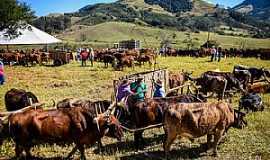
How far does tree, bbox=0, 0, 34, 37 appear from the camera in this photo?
120ft

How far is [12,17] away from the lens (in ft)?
121

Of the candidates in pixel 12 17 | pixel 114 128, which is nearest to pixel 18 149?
pixel 114 128

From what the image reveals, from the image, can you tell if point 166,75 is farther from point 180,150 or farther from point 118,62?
point 118,62

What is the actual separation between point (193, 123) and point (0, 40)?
33939 mm

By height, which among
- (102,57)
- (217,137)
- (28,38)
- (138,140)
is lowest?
(138,140)

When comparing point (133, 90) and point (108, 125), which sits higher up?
point (133, 90)

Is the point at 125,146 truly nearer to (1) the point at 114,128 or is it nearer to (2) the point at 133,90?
(1) the point at 114,128

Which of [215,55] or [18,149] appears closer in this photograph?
[18,149]

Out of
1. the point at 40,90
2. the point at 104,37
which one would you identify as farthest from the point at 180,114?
the point at 104,37

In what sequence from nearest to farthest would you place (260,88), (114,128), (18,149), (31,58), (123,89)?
1. (18,149)
2. (114,128)
3. (123,89)
4. (260,88)
5. (31,58)

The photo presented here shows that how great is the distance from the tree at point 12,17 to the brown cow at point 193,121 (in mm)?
30697

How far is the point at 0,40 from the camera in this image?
129 feet

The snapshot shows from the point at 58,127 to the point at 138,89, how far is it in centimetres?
388

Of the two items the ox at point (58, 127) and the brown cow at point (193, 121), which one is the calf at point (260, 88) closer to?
the brown cow at point (193, 121)
